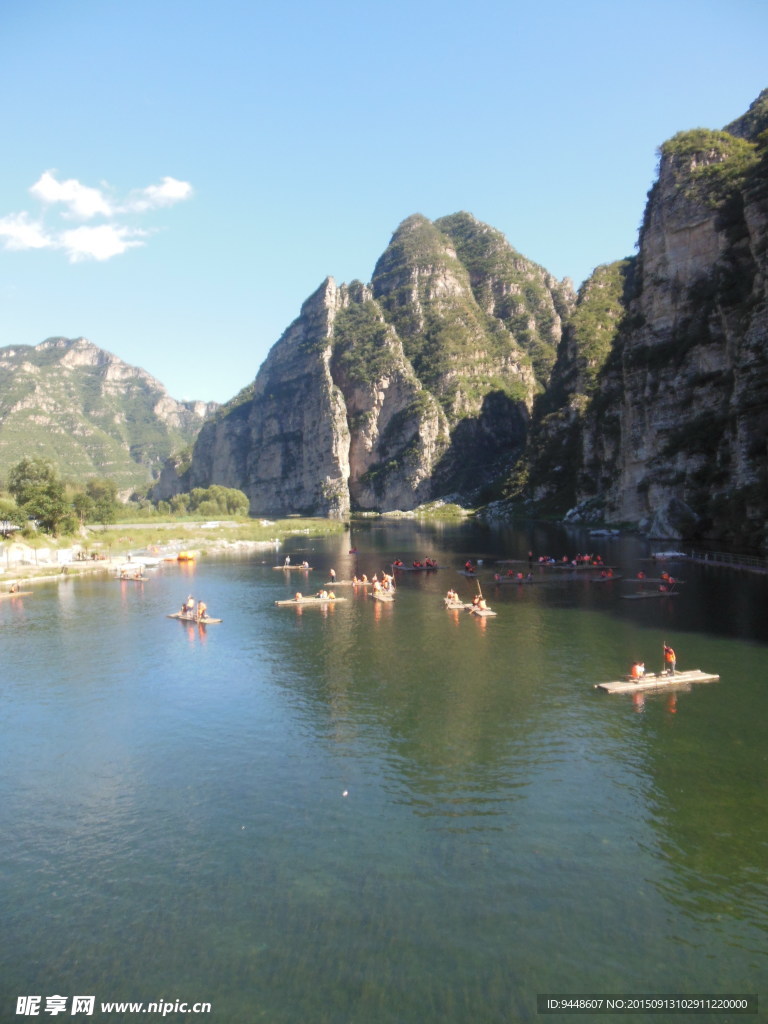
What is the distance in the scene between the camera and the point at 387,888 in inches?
655

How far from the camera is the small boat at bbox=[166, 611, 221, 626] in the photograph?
5022 cm

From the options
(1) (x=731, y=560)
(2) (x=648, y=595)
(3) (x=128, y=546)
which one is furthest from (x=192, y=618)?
(3) (x=128, y=546)

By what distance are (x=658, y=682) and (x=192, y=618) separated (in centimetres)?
3397

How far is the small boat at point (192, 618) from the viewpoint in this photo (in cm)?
5022

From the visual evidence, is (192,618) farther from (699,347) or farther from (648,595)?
(699,347)

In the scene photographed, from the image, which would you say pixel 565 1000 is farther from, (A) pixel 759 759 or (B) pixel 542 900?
(A) pixel 759 759

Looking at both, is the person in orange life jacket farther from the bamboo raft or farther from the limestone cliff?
the limestone cliff

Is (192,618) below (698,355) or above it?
below

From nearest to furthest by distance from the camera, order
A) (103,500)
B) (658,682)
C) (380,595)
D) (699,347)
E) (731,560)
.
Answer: (658,682), (380,595), (731,560), (699,347), (103,500)

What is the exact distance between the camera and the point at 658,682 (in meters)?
31.2

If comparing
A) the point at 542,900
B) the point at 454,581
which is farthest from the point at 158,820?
the point at 454,581

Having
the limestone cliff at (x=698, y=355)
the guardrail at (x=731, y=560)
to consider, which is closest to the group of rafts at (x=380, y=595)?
the guardrail at (x=731, y=560)

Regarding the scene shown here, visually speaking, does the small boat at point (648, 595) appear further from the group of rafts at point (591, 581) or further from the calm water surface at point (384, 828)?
the calm water surface at point (384, 828)

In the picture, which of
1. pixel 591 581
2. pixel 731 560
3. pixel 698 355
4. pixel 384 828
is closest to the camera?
pixel 384 828
